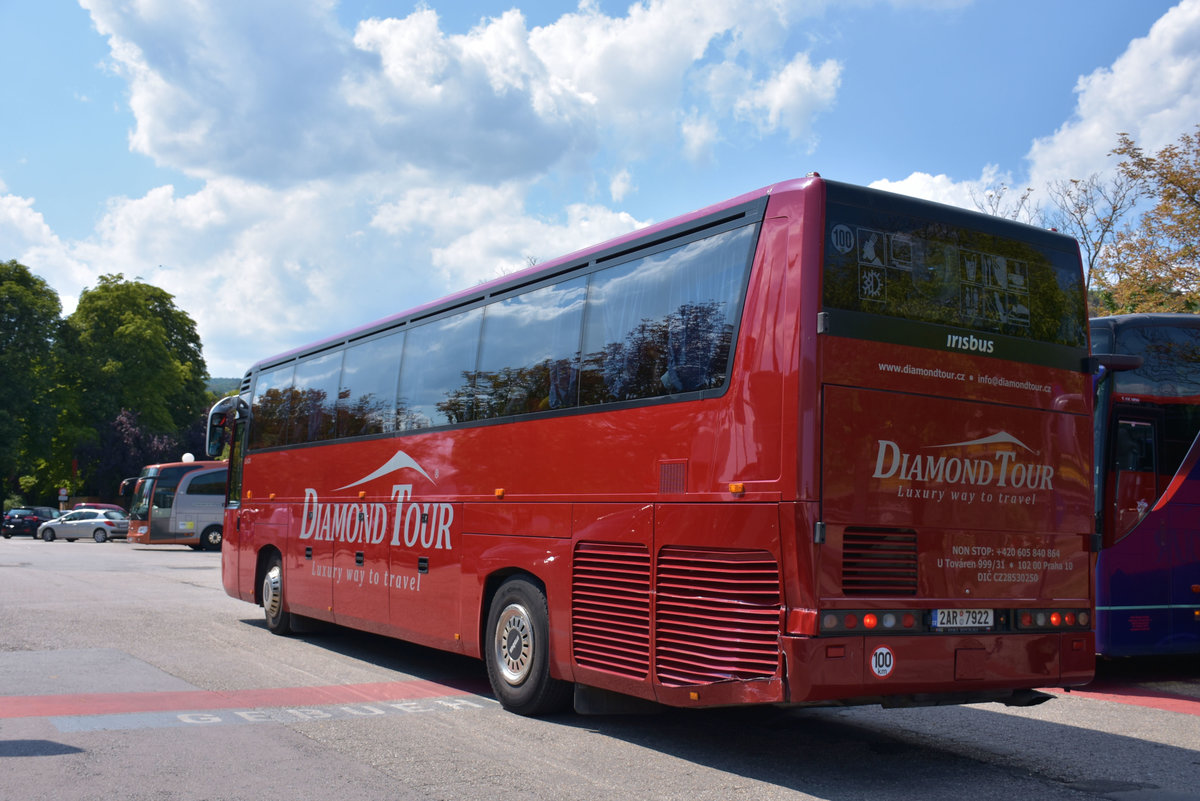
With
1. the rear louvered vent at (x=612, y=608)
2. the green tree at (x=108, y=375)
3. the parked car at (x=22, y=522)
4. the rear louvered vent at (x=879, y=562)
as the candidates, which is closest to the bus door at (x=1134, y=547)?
the rear louvered vent at (x=879, y=562)

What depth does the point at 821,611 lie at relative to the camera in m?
6.10

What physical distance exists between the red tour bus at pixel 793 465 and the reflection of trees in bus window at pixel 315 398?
403cm

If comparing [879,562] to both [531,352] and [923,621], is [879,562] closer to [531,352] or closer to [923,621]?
[923,621]

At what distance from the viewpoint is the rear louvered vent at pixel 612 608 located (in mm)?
7215

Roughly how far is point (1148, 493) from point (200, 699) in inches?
372

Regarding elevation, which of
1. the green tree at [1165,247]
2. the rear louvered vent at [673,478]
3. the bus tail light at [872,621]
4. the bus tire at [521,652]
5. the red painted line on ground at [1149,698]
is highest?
the green tree at [1165,247]

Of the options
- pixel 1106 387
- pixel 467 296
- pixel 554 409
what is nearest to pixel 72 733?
pixel 554 409

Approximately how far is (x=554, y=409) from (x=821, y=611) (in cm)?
307

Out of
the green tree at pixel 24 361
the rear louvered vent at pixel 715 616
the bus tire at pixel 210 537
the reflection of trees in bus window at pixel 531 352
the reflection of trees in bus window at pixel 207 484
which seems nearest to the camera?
the rear louvered vent at pixel 715 616

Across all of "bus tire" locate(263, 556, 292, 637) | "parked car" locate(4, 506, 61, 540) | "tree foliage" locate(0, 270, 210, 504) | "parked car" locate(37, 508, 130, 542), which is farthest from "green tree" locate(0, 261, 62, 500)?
"bus tire" locate(263, 556, 292, 637)

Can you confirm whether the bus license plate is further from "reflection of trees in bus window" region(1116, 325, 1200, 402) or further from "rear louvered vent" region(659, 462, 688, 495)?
"reflection of trees in bus window" region(1116, 325, 1200, 402)

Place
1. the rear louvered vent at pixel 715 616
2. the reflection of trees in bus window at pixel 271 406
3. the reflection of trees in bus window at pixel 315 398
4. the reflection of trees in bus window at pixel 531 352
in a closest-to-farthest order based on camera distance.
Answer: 1. the rear louvered vent at pixel 715 616
2. the reflection of trees in bus window at pixel 531 352
3. the reflection of trees in bus window at pixel 315 398
4. the reflection of trees in bus window at pixel 271 406

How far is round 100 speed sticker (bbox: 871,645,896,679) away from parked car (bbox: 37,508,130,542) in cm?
4808

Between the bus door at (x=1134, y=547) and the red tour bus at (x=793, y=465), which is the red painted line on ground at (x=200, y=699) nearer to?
the red tour bus at (x=793, y=465)
